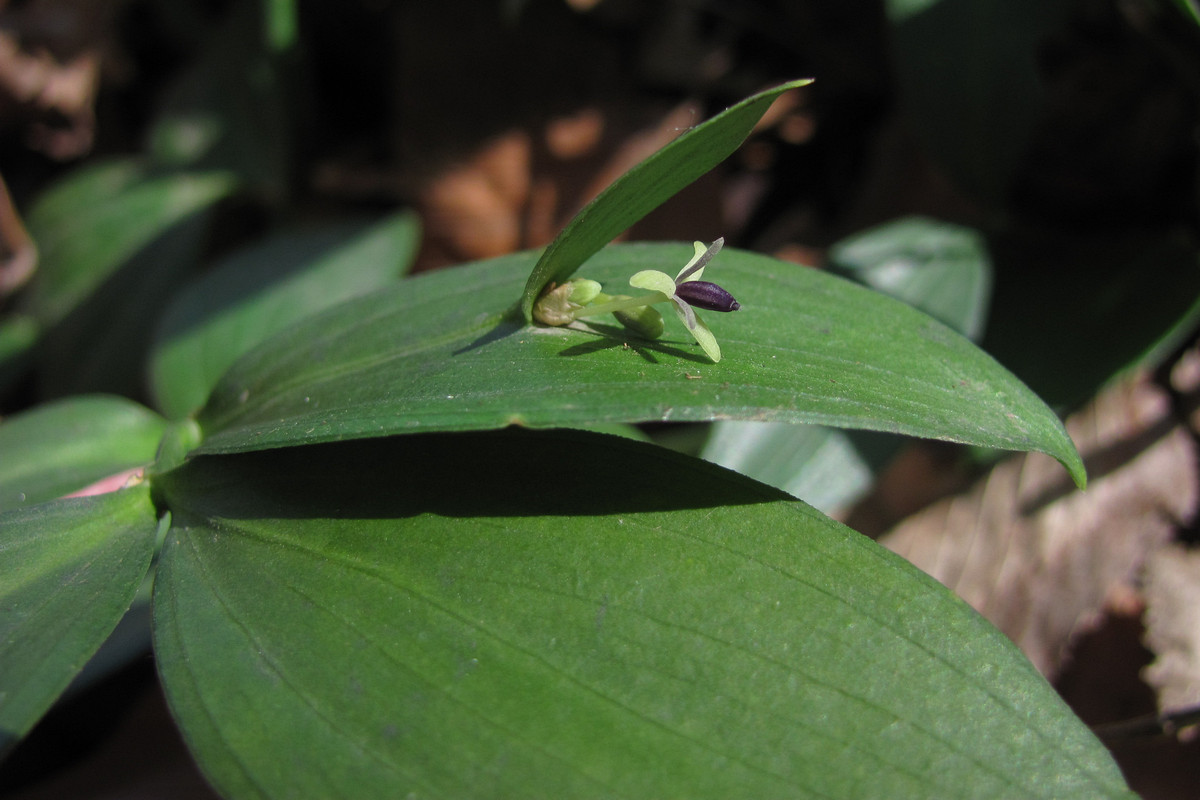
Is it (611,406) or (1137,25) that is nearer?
(611,406)

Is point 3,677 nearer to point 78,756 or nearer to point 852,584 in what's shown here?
point 852,584

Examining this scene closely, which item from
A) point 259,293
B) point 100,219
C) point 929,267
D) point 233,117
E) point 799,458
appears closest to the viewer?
point 799,458

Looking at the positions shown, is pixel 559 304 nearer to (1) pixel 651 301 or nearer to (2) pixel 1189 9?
(1) pixel 651 301

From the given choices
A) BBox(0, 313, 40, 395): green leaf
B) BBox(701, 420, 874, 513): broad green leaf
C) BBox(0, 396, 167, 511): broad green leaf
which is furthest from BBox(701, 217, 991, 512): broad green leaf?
BBox(0, 313, 40, 395): green leaf

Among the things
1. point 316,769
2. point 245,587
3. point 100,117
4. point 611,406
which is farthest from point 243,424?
point 100,117

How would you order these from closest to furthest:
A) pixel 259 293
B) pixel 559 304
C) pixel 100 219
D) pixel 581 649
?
pixel 581 649 → pixel 559 304 → pixel 259 293 → pixel 100 219

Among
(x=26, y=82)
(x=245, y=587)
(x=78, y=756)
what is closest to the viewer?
(x=245, y=587)

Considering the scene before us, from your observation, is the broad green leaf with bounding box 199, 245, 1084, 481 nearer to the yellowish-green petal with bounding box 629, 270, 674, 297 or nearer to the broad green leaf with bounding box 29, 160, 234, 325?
the yellowish-green petal with bounding box 629, 270, 674, 297

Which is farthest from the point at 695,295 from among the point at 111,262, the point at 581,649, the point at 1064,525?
the point at 111,262
